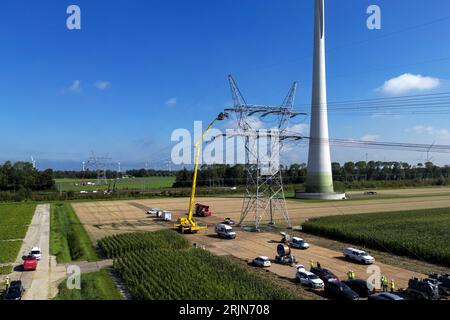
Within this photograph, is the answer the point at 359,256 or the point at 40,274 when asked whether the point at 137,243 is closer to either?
the point at 40,274

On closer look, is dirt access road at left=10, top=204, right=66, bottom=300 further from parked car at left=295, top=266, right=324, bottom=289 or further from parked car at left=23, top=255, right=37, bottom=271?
parked car at left=295, top=266, right=324, bottom=289

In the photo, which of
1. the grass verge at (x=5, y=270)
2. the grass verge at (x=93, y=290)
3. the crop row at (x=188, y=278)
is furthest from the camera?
the grass verge at (x=5, y=270)

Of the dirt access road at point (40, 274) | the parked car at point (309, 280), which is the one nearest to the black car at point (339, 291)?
the parked car at point (309, 280)

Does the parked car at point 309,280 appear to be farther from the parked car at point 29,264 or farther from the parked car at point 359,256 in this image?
the parked car at point 29,264
